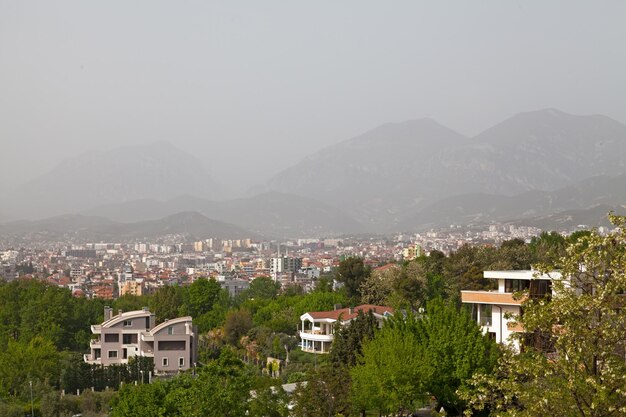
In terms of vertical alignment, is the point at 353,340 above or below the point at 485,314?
below

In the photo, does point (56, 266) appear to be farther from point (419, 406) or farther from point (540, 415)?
point (540, 415)

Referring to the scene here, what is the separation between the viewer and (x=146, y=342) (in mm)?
46062

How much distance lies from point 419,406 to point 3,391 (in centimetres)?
1802

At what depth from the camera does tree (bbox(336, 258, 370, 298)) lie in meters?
54.1

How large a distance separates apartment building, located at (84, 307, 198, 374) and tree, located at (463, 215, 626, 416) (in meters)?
33.6

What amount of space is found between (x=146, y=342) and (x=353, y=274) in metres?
13.6

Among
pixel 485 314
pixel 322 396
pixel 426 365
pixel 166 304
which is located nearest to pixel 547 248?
pixel 485 314

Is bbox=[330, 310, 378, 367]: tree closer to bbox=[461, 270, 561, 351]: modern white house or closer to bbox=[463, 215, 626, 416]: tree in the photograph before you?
bbox=[461, 270, 561, 351]: modern white house

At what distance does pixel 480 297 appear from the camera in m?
31.1

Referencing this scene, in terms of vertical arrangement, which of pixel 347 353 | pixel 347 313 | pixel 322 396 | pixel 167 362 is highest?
pixel 322 396

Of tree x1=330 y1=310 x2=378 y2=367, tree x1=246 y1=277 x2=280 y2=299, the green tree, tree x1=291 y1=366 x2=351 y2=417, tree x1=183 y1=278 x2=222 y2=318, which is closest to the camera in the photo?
tree x1=291 y1=366 x2=351 y2=417

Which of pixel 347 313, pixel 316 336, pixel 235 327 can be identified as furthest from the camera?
pixel 235 327

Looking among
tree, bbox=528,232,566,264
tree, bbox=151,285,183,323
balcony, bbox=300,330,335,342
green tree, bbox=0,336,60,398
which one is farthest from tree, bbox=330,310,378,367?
tree, bbox=151,285,183,323

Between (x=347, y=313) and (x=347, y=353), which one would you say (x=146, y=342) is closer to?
(x=347, y=313)
